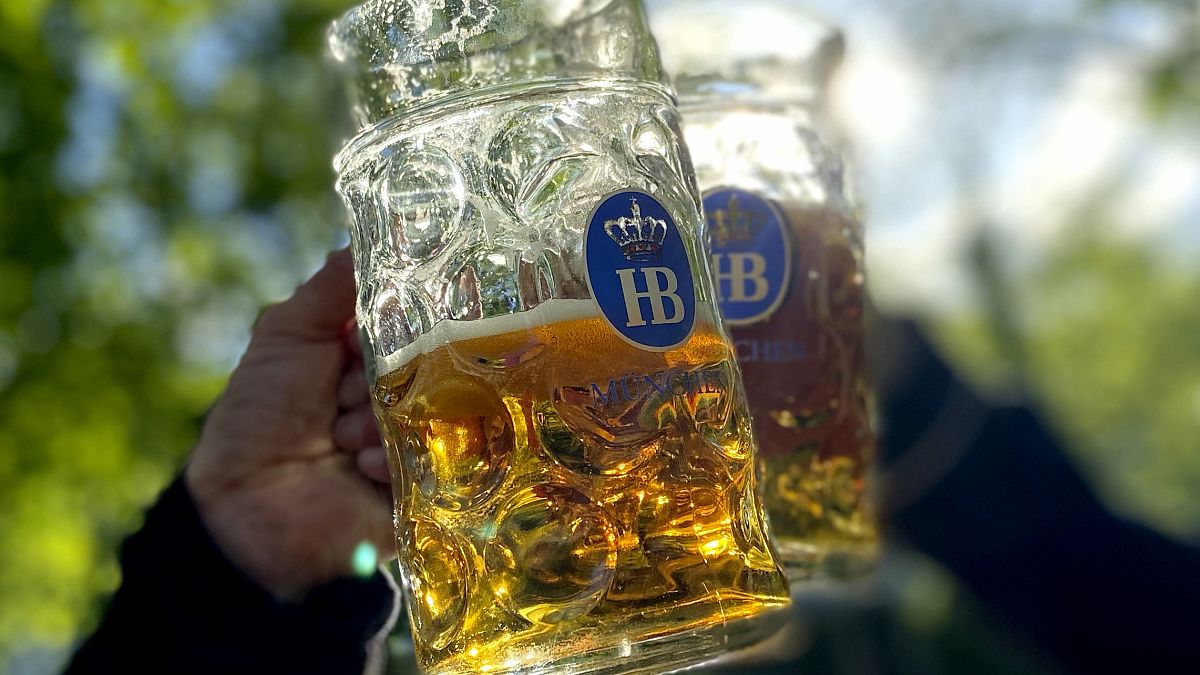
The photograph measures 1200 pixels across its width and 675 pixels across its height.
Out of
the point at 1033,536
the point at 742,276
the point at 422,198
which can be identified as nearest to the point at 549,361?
the point at 422,198

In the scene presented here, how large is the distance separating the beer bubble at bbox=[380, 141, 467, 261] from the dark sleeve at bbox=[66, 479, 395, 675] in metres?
0.53

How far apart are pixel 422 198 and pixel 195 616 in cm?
70

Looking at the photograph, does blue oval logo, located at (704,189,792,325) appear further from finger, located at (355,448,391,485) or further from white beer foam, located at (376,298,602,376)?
finger, located at (355,448,391,485)

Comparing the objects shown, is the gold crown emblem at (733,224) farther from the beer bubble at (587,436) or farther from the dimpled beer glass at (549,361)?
the beer bubble at (587,436)

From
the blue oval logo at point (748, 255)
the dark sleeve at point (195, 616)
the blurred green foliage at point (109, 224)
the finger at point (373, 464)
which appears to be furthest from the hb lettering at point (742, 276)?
the blurred green foliage at point (109, 224)

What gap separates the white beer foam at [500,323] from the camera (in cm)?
74

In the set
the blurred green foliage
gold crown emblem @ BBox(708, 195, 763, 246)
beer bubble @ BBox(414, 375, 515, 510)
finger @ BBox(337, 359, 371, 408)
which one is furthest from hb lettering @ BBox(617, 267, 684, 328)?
the blurred green foliage

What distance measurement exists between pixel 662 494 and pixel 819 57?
Answer: 1.84 feet

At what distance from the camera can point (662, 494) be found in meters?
0.76

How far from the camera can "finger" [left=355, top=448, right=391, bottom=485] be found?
3.61 ft

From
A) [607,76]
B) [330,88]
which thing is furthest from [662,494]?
[330,88]

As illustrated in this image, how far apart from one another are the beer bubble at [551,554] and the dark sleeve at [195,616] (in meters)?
0.50

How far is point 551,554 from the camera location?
0.75 m

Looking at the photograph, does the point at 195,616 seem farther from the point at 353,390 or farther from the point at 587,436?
the point at 587,436
